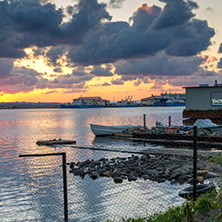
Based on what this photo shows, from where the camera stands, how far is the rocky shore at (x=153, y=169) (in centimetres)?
1412

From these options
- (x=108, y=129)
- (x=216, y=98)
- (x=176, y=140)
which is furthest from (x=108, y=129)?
(x=216, y=98)

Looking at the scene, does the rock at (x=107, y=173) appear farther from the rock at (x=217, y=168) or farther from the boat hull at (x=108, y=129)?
the boat hull at (x=108, y=129)

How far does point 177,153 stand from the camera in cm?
1959

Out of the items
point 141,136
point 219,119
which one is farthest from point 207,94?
point 141,136

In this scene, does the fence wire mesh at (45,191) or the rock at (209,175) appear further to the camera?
the rock at (209,175)

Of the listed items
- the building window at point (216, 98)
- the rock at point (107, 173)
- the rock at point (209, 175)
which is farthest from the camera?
the building window at point (216, 98)

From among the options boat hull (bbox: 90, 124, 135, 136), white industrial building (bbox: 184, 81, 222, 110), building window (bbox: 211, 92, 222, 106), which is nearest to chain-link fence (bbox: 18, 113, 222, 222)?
boat hull (bbox: 90, 124, 135, 136)

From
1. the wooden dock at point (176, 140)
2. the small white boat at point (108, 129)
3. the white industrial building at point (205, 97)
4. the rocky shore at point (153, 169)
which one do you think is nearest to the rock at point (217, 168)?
the rocky shore at point (153, 169)

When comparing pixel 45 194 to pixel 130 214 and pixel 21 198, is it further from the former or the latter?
pixel 130 214

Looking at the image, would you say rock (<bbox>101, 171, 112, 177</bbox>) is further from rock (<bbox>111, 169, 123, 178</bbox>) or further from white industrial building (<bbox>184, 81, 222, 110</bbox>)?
white industrial building (<bbox>184, 81, 222, 110</bbox>)

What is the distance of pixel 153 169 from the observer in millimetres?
16016

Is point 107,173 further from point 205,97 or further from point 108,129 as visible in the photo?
point 205,97

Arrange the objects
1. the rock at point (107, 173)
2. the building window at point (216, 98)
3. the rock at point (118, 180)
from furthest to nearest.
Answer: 1. the building window at point (216, 98)
2. the rock at point (107, 173)
3. the rock at point (118, 180)

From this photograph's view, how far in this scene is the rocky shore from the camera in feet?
46.3
